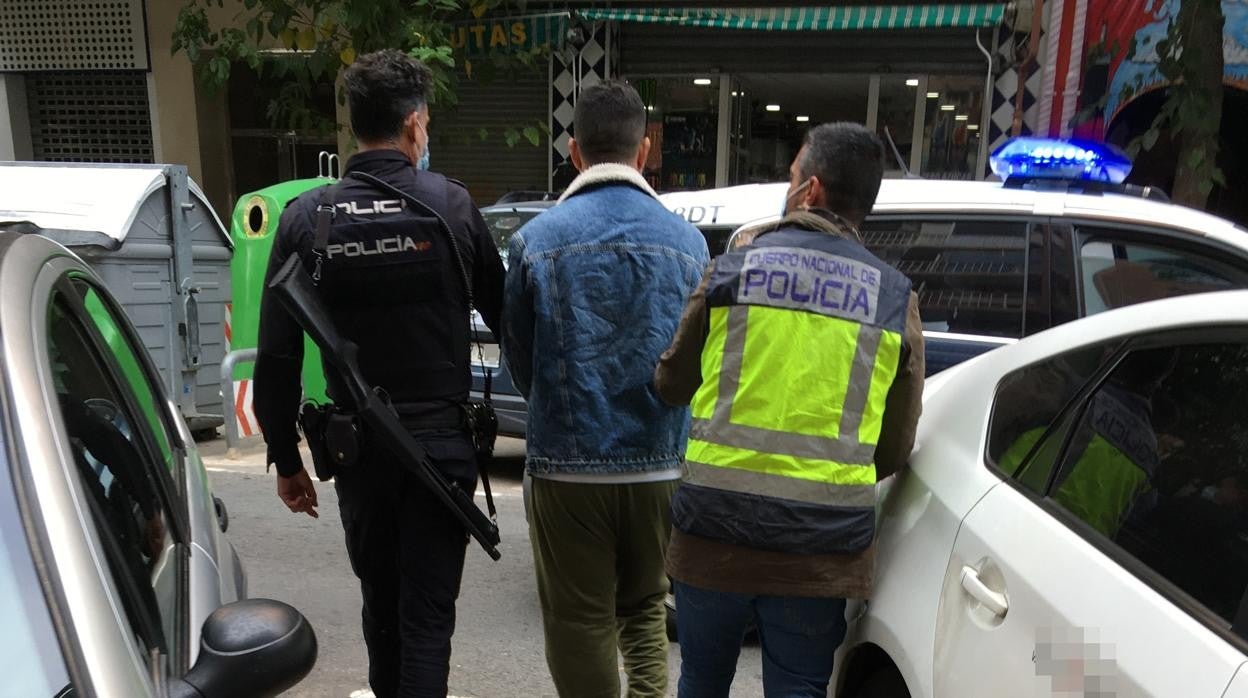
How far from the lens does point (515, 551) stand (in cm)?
456

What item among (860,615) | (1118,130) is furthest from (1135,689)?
(1118,130)

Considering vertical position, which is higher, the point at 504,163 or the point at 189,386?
the point at 504,163

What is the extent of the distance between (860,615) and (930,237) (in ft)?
6.47

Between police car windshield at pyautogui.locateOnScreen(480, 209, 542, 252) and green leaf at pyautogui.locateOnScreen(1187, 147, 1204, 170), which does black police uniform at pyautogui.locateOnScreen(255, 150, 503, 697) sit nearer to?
police car windshield at pyautogui.locateOnScreen(480, 209, 542, 252)

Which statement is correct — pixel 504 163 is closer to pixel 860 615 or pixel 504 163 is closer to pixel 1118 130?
pixel 1118 130

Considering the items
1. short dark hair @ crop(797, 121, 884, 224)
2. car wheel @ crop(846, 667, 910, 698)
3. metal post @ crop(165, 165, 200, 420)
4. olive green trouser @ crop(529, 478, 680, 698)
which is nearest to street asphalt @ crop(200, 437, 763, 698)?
metal post @ crop(165, 165, 200, 420)

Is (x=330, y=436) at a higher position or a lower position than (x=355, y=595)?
higher

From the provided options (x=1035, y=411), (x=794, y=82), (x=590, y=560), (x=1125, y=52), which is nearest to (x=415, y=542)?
(x=590, y=560)

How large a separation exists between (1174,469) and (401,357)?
A: 1678 millimetres

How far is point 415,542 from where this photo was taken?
2.31 m

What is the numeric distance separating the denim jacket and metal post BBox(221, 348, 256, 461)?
415cm

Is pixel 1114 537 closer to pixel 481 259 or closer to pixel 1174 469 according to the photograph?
pixel 1174 469

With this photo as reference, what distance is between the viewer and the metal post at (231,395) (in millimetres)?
5863

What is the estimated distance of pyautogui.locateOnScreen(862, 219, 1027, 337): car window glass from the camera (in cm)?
345
